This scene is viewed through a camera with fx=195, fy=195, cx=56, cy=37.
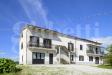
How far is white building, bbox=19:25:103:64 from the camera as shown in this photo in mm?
35875

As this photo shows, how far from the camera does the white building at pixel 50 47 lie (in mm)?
35875

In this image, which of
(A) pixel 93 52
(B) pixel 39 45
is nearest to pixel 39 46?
(B) pixel 39 45

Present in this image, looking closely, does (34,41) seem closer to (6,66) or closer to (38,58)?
(38,58)

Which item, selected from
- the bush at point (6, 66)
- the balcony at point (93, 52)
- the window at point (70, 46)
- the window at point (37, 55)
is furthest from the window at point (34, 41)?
the balcony at point (93, 52)

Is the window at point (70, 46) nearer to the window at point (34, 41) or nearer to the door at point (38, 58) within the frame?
the door at point (38, 58)

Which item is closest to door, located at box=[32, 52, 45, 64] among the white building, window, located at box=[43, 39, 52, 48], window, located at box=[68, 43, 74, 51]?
the white building

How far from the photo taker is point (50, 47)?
38719 mm

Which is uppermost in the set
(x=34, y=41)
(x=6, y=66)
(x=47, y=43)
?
(x=34, y=41)

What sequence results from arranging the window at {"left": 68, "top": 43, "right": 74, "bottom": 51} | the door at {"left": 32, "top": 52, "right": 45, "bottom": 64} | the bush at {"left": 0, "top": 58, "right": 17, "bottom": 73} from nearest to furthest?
the bush at {"left": 0, "top": 58, "right": 17, "bottom": 73} < the door at {"left": 32, "top": 52, "right": 45, "bottom": 64} < the window at {"left": 68, "top": 43, "right": 74, "bottom": 51}

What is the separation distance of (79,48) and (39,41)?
13.1m

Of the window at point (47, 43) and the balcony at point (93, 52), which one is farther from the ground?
the window at point (47, 43)

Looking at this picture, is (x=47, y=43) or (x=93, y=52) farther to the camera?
(x=93, y=52)

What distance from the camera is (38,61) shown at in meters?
36.6

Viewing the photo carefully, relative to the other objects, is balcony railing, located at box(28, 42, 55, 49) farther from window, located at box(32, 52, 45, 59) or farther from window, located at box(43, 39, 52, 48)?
window, located at box(32, 52, 45, 59)
